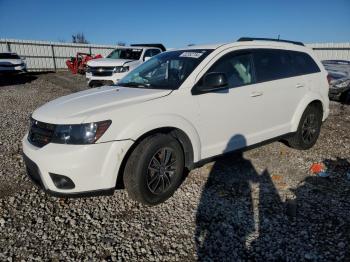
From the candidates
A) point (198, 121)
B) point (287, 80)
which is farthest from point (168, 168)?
point (287, 80)

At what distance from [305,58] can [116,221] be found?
396 cm

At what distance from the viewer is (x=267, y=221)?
9.82 ft

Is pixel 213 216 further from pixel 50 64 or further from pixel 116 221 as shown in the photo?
pixel 50 64

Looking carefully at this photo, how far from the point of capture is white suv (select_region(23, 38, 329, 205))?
111 inches

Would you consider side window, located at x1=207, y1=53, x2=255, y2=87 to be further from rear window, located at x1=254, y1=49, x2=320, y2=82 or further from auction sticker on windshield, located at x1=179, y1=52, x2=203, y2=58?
auction sticker on windshield, located at x1=179, y1=52, x2=203, y2=58

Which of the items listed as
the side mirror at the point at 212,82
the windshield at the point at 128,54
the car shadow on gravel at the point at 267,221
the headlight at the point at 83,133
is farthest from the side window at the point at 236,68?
the windshield at the point at 128,54

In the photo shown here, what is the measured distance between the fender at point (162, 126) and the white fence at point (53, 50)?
67.4ft

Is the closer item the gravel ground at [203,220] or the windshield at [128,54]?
the gravel ground at [203,220]

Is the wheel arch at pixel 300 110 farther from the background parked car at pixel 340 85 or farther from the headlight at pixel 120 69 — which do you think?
the headlight at pixel 120 69

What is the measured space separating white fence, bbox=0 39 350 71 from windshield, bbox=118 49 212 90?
19.9m

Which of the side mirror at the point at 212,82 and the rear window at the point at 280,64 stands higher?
the rear window at the point at 280,64

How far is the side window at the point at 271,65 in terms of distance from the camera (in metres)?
4.10

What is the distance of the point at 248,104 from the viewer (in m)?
3.84

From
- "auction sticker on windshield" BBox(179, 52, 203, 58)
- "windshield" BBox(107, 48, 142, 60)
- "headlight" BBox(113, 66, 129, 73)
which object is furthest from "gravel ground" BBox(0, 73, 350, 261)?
"windshield" BBox(107, 48, 142, 60)
